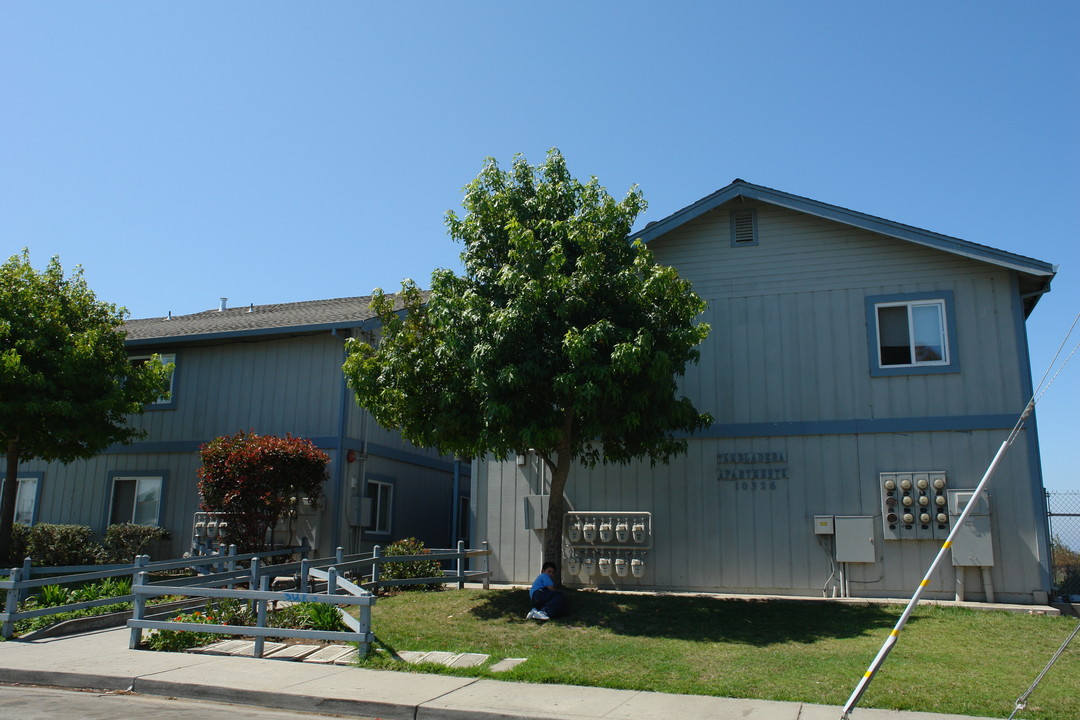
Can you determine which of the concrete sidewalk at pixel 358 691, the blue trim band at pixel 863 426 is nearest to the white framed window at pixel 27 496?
the concrete sidewalk at pixel 358 691

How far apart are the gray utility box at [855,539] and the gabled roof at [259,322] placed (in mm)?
9595

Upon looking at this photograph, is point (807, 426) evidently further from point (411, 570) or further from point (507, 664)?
point (507, 664)

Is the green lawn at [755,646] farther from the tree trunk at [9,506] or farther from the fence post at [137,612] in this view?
the tree trunk at [9,506]

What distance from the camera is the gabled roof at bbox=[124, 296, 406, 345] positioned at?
19062 mm

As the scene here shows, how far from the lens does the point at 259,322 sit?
20578 mm

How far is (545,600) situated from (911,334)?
800 centimetres

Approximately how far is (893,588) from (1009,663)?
4699mm

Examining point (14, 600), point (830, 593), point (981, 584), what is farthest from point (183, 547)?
point (981, 584)

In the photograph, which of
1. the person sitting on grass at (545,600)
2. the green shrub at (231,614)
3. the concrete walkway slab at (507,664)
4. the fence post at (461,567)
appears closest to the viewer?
the concrete walkway slab at (507,664)

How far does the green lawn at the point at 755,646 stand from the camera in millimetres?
8789

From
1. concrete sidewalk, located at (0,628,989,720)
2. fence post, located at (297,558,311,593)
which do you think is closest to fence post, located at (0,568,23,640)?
concrete sidewalk, located at (0,628,989,720)

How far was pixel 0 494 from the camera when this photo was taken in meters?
21.8

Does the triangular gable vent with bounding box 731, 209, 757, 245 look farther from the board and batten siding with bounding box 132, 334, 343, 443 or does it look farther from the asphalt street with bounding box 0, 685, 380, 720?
the asphalt street with bounding box 0, 685, 380, 720

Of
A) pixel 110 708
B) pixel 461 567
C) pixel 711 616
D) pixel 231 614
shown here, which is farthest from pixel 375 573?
pixel 110 708
